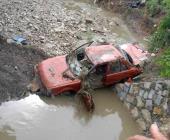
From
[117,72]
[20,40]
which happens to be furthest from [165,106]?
[20,40]

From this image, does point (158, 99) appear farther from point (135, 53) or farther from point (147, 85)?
point (135, 53)

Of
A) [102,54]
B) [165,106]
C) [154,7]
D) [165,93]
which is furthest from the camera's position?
[154,7]

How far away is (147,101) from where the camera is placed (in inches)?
419

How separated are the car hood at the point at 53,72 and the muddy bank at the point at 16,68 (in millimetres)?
617

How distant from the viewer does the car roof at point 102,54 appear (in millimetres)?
11039

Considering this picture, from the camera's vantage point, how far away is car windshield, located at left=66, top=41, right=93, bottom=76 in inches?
432

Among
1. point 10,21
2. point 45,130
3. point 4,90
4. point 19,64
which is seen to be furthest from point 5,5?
point 45,130

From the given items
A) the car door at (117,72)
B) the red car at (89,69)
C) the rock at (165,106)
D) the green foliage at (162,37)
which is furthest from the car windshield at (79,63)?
the green foliage at (162,37)

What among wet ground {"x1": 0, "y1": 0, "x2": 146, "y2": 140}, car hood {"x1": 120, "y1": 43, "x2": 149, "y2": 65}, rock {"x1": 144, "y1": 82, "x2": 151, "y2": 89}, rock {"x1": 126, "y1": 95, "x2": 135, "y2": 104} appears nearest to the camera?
wet ground {"x1": 0, "y1": 0, "x2": 146, "y2": 140}

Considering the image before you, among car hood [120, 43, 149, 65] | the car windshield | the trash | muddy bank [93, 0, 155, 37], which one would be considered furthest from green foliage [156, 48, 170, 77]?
muddy bank [93, 0, 155, 37]

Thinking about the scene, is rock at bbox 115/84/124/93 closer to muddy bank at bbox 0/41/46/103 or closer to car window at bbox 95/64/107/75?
car window at bbox 95/64/107/75

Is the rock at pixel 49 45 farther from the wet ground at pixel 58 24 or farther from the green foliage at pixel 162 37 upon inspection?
the green foliage at pixel 162 37

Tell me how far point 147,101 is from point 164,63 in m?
1.52

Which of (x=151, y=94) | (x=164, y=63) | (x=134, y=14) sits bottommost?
(x=151, y=94)
